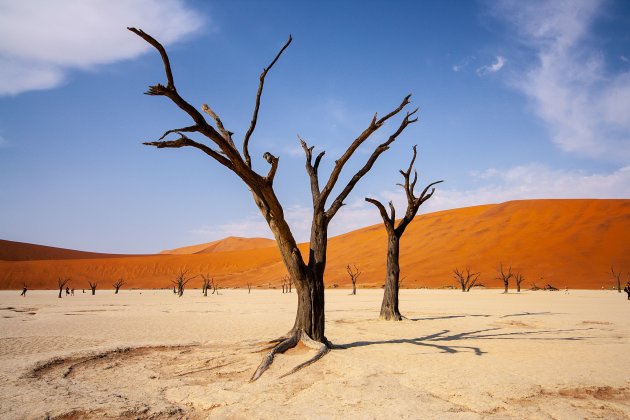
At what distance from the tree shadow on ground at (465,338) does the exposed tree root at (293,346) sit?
90 cm

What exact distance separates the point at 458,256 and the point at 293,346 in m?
49.7

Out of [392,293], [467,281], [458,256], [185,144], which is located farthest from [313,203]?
[458,256]

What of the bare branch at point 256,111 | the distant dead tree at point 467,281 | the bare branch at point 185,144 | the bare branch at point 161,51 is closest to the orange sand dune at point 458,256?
the distant dead tree at point 467,281

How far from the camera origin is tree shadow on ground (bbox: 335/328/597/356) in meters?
7.80

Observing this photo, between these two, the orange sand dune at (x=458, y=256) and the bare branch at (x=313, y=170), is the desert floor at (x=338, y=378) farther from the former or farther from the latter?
the orange sand dune at (x=458, y=256)

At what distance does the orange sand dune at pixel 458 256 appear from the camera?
4398 centimetres

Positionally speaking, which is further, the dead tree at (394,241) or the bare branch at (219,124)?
the dead tree at (394,241)

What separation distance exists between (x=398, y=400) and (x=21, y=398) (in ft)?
14.4

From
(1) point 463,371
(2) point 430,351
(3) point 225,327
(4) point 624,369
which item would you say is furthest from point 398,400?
(3) point 225,327

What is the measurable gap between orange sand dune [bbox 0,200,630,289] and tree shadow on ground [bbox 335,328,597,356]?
33293 millimetres

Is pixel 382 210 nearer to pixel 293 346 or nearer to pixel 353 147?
pixel 353 147

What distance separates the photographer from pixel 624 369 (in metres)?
6.06

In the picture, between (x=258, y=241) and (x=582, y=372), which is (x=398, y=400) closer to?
(x=582, y=372)

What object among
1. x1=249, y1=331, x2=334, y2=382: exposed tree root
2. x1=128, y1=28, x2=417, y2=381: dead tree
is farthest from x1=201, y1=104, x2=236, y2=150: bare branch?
x1=249, y1=331, x2=334, y2=382: exposed tree root
